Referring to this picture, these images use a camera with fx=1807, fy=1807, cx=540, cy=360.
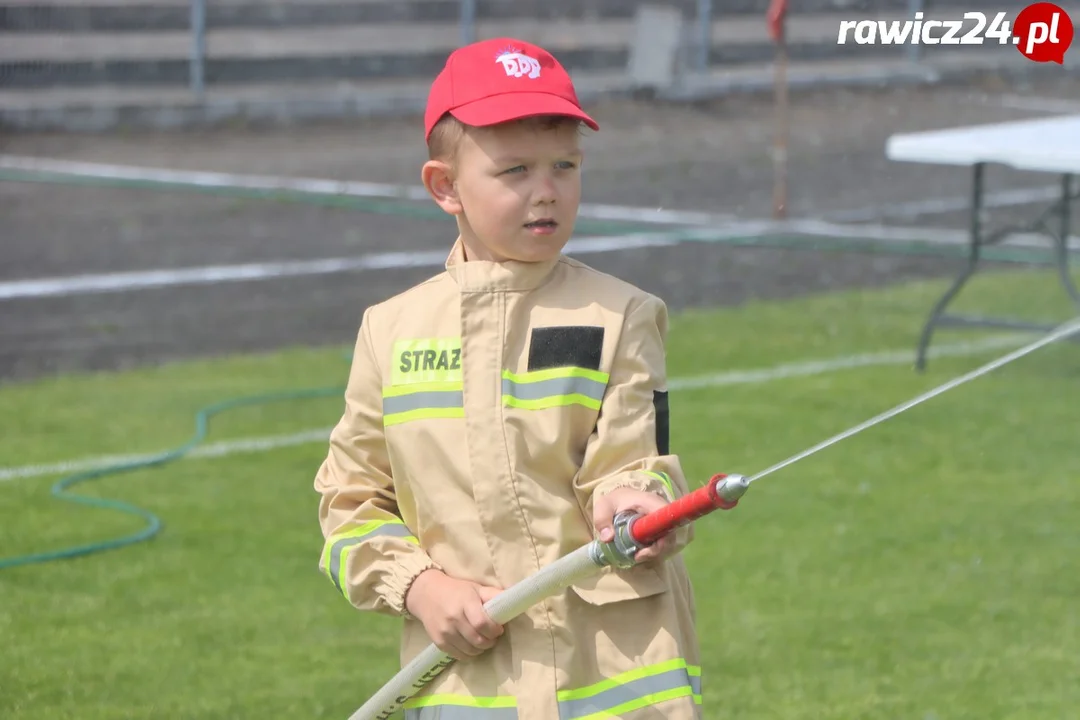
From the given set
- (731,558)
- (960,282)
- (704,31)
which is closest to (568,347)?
(731,558)

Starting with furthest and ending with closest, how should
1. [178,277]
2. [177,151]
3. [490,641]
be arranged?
[177,151], [178,277], [490,641]

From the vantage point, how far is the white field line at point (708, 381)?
6828 millimetres

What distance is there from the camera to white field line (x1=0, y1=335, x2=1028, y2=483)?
22.4 ft

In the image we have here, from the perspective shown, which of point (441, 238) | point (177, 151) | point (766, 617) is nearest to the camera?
point (766, 617)

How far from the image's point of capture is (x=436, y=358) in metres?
2.86

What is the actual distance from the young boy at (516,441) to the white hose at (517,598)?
3cm

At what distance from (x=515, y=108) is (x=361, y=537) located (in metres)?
0.73

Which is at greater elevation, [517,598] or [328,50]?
[328,50]

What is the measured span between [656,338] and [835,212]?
11.8m

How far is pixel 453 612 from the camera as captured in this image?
2.74 m

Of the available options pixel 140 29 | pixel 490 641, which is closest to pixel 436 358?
pixel 490 641

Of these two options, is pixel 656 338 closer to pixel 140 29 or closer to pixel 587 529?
pixel 587 529

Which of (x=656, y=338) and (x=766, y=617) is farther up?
(x=656, y=338)

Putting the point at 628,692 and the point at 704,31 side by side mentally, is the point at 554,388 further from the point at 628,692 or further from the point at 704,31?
the point at 704,31
